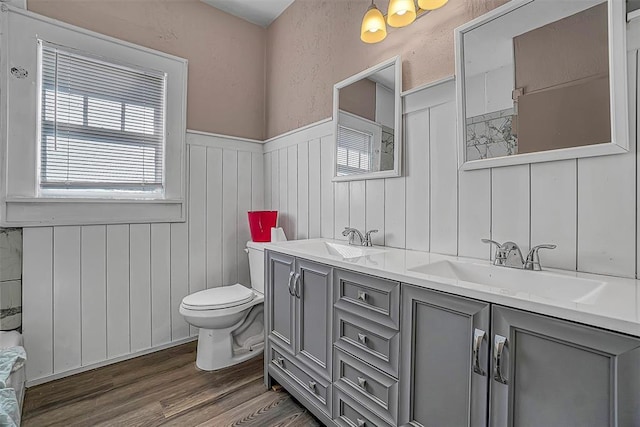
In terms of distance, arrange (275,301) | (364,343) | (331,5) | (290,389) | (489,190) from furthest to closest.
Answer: (331,5) → (275,301) → (290,389) → (489,190) → (364,343)

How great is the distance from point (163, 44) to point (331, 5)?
1.24 m

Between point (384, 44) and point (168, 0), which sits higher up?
point (168, 0)

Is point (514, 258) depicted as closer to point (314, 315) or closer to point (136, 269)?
point (314, 315)

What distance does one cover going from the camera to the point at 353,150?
6.49ft

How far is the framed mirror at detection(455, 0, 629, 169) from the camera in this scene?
3.45ft

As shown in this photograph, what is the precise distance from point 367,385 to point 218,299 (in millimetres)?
1148

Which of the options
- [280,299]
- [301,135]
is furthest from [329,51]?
[280,299]

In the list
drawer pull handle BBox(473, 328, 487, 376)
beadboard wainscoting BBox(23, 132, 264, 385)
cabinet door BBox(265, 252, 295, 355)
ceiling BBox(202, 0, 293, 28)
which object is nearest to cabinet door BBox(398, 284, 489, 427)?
drawer pull handle BBox(473, 328, 487, 376)

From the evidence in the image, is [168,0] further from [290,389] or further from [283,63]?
[290,389]

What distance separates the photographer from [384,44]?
71.7 inches

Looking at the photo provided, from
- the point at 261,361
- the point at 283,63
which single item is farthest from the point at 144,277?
the point at 283,63

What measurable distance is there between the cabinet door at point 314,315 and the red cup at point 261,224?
951mm

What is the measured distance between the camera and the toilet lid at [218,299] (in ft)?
6.28

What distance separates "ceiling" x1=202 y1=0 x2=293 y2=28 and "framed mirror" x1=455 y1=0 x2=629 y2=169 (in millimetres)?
1690
